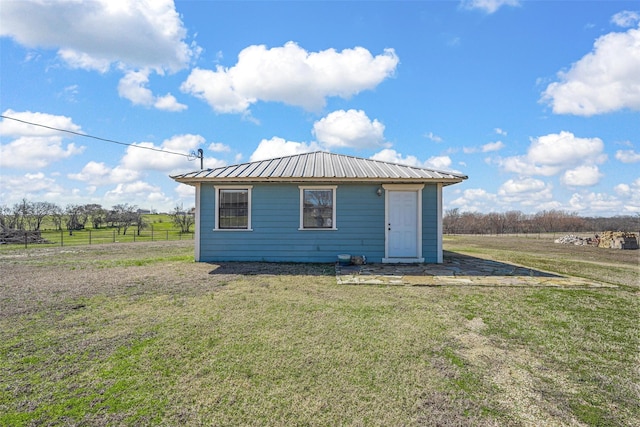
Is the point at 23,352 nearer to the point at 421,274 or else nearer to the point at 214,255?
the point at 214,255

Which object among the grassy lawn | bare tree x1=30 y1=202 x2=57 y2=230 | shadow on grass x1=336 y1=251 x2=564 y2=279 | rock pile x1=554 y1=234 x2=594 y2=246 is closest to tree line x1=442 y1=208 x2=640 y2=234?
rock pile x1=554 y1=234 x2=594 y2=246

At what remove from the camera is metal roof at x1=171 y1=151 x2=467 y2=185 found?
8.52 meters

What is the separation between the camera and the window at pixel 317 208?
9000mm

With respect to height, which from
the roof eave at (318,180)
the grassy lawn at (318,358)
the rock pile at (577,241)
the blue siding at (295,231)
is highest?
the roof eave at (318,180)

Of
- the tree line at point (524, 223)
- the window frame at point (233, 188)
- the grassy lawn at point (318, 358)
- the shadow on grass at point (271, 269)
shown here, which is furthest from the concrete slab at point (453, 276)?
the tree line at point (524, 223)

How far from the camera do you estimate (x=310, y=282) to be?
21.6 ft

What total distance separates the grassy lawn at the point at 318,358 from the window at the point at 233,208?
141 inches

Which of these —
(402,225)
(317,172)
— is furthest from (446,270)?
(317,172)

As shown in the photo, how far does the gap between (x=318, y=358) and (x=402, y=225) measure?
6.42m

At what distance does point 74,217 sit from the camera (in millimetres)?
27594

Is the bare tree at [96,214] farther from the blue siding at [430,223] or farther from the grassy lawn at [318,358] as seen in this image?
the blue siding at [430,223]

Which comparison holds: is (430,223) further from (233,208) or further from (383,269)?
(233,208)

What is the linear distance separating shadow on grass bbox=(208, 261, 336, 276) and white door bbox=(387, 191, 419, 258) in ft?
6.35

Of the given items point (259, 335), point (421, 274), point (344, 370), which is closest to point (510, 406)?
point (344, 370)
